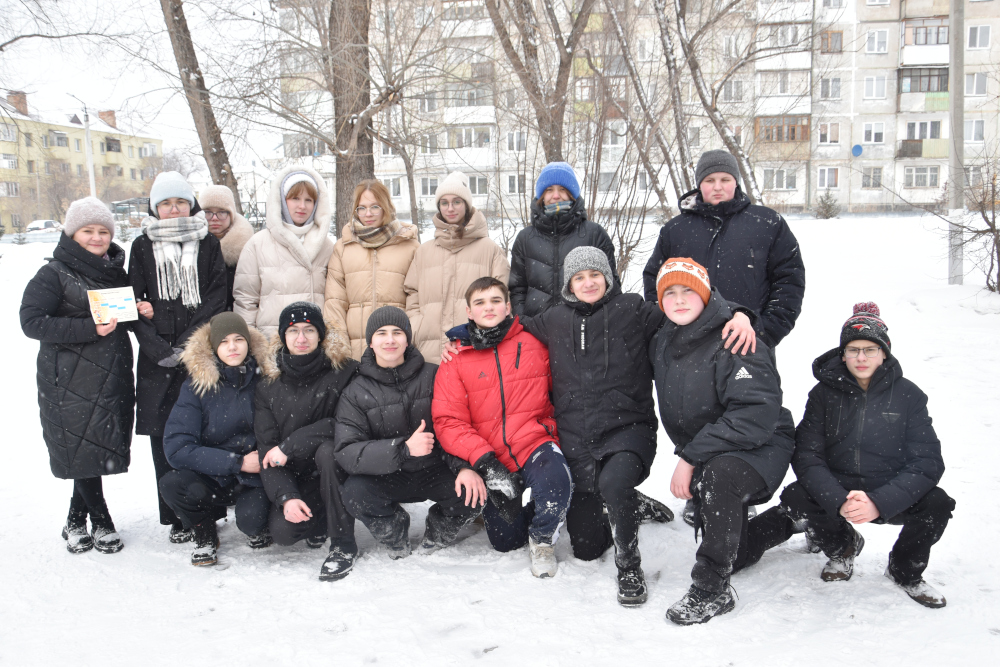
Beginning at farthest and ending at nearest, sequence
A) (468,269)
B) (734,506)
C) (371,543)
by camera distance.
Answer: (468,269) → (371,543) → (734,506)

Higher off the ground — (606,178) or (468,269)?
(606,178)

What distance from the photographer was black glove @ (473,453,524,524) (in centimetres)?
316

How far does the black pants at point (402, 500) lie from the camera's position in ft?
10.7

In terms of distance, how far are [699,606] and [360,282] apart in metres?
2.52

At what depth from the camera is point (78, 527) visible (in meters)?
3.59

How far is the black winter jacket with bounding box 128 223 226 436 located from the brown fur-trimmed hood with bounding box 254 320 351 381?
1.70ft

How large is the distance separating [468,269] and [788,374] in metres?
4.51

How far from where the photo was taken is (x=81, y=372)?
3500mm

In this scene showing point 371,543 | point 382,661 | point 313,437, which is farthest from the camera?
point 371,543

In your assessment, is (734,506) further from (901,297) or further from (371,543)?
(901,297)

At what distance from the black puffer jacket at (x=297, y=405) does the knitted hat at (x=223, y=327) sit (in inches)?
7.2

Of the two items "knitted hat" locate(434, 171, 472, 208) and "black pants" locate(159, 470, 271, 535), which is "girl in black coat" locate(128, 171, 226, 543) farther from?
"knitted hat" locate(434, 171, 472, 208)

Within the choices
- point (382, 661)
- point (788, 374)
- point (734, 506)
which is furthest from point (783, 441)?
point (788, 374)

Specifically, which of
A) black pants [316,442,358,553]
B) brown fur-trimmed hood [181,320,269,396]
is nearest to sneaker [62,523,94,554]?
brown fur-trimmed hood [181,320,269,396]
